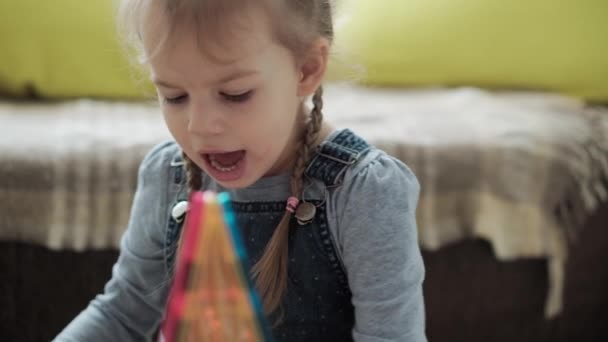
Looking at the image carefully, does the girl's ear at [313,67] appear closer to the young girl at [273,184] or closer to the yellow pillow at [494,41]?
the young girl at [273,184]

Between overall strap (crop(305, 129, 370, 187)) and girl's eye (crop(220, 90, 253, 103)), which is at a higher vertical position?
girl's eye (crop(220, 90, 253, 103))

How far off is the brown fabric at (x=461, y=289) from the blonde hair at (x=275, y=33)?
16.7 inches

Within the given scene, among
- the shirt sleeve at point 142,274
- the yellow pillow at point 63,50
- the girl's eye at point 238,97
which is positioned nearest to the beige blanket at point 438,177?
the yellow pillow at point 63,50

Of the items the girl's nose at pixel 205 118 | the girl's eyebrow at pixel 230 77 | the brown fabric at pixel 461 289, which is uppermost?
the girl's eyebrow at pixel 230 77

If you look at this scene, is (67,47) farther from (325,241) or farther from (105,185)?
(325,241)

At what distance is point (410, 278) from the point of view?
0.61 m

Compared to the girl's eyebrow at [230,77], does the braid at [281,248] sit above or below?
below

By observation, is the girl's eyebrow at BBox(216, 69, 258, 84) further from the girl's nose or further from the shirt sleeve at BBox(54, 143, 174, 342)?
the shirt sleeve at BBox(54, 143, 174, 342)

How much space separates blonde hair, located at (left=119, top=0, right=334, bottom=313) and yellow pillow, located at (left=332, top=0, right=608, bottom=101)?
61 centimetres

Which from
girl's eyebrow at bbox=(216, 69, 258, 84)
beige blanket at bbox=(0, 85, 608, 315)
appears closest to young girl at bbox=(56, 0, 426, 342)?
girl's eyebrow at bbox=(216, 69, 258, 84)

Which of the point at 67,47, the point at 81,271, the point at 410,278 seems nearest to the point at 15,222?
the point at 81,271

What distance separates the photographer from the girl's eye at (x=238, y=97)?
0.55 meters

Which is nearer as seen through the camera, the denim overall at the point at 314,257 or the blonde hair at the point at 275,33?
the blonde hair at the point at 275,33

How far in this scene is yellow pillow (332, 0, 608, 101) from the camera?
124 cm
